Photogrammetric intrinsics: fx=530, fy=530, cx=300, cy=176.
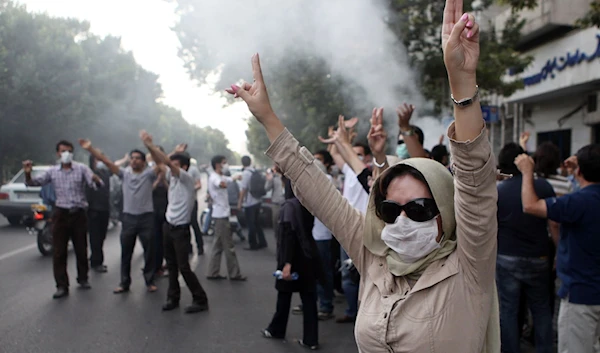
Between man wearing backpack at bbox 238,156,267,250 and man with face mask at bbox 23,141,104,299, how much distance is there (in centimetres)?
400

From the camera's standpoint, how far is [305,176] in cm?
188

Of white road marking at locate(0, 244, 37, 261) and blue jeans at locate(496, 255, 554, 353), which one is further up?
blue jeans at locate(496, 255, 554, 353)

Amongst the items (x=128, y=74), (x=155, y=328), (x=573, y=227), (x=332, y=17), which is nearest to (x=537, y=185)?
(x=573, y=227)

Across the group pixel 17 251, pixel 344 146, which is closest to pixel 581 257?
pixel 344 146

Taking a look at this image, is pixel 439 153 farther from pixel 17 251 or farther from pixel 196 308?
pixel 17 251

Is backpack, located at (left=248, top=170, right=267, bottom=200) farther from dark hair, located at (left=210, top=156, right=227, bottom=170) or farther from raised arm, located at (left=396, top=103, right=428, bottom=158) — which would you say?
raised arm, located at (left=396, top=103, right=428, bottom=158)

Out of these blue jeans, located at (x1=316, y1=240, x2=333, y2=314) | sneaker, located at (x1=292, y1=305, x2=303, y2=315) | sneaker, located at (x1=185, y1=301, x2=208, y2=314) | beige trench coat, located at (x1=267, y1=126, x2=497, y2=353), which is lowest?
sneaker, located at (x1=292, y1=305, x2=303, y2=315)

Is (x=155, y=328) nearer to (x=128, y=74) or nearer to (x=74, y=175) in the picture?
(x=74, y=175)

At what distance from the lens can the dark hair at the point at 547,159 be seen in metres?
4.87

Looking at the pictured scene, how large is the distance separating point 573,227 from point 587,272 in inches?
10.9

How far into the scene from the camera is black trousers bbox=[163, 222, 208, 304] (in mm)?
6055

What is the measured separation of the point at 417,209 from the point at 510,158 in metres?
2.65

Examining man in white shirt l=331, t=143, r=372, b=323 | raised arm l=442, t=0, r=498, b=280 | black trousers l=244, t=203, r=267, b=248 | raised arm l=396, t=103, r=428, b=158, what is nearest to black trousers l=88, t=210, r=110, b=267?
black trousers l=244, t=203, r=267, b=248

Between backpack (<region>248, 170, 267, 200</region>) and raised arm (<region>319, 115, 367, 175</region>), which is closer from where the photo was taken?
raised arm (<region>319, 115, 367, 175</region>)
